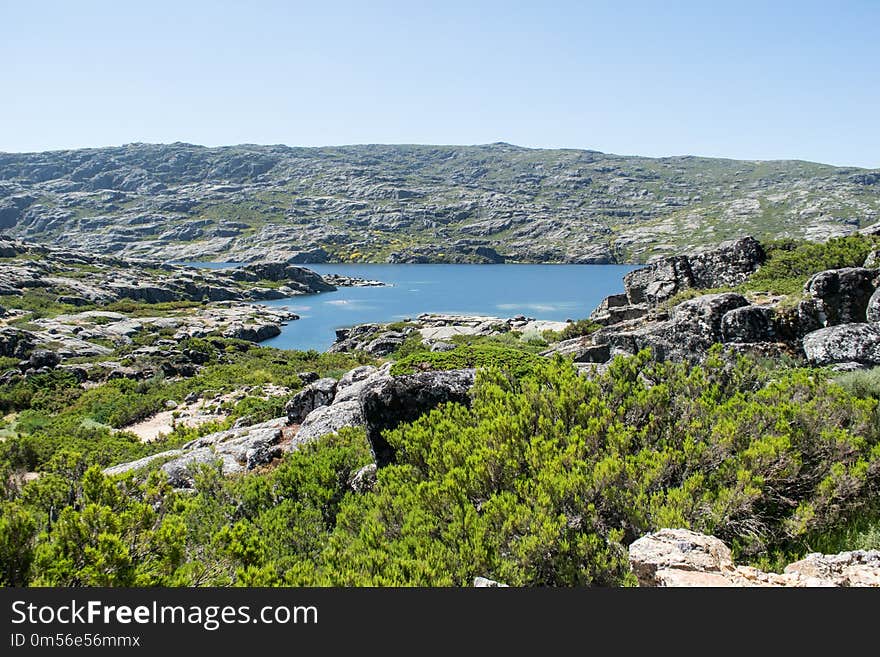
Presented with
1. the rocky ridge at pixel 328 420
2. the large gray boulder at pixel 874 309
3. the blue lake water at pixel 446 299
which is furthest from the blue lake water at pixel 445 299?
the large gray boulder at pixel 874 309

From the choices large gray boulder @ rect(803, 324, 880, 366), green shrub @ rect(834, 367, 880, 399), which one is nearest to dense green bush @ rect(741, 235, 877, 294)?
large gray boulder @ rect(803, 324, 880, 366)

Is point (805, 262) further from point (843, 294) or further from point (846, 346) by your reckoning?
point (846, 346)

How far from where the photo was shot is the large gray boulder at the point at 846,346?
457 inches

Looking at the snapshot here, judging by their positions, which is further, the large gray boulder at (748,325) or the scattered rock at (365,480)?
the large gray boulder at (748,325)

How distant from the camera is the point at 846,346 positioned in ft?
39.4

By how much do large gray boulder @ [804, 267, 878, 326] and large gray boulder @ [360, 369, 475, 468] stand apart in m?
11.6

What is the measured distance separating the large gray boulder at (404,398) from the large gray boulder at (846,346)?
353 inches

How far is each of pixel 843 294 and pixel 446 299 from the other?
284ft

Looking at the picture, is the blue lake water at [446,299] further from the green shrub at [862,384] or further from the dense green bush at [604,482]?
the green shrub at [862,384]

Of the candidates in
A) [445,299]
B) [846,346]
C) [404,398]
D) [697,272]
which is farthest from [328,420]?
[445,299]

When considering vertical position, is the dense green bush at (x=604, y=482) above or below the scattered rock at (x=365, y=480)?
above

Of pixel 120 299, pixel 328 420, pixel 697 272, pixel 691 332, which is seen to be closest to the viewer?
pixel 328 420

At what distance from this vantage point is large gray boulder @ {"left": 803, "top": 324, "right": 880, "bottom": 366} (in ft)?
38.1

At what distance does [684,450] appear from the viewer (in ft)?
22.0
